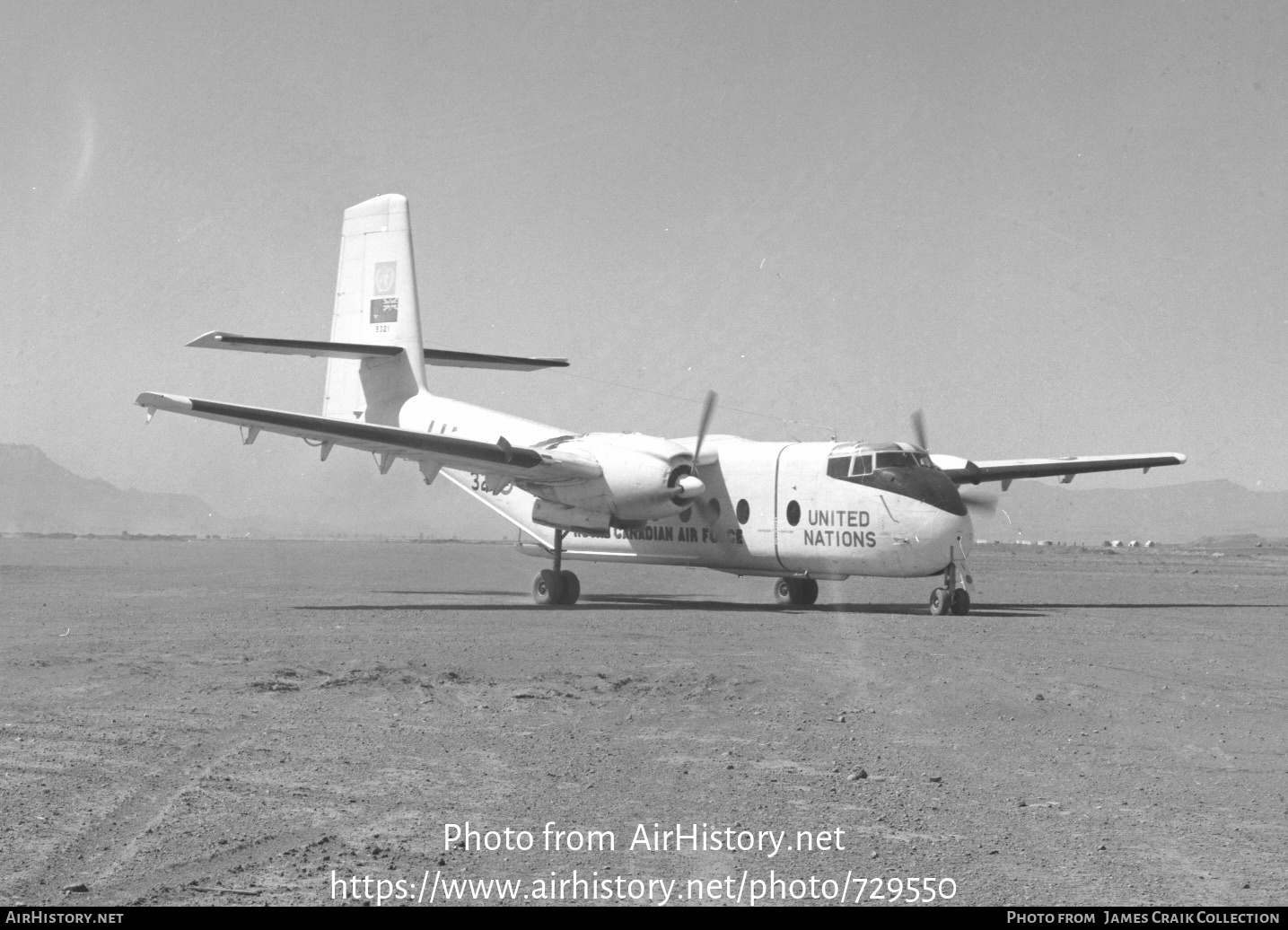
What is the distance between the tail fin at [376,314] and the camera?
27609mm

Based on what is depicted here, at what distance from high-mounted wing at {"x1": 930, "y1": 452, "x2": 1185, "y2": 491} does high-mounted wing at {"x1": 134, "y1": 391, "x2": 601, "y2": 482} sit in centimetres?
791

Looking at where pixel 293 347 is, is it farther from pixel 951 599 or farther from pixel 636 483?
pixel 951 599

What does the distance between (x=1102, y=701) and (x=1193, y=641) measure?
19.0 ft

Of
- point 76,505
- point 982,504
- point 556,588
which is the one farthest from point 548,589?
point 76,505

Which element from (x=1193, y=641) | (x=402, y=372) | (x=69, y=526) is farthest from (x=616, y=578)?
(x=69, y=526)

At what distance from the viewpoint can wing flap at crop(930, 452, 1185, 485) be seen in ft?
80.8

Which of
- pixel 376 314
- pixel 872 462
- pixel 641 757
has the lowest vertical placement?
pixel 641 757

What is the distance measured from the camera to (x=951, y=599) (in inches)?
744

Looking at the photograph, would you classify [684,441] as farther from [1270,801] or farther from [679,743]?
[1270,801]

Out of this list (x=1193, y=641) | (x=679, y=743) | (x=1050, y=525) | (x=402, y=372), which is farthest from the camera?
(x=1050, y=525)

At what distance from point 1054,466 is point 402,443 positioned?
13231mm

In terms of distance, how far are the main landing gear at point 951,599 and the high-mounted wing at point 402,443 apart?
631cm

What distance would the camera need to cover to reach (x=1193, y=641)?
15.1m

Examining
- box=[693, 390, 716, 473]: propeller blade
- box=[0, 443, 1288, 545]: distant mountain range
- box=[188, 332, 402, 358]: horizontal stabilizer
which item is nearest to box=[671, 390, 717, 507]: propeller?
box=[693, 390, 716, 473]: propeller blade
